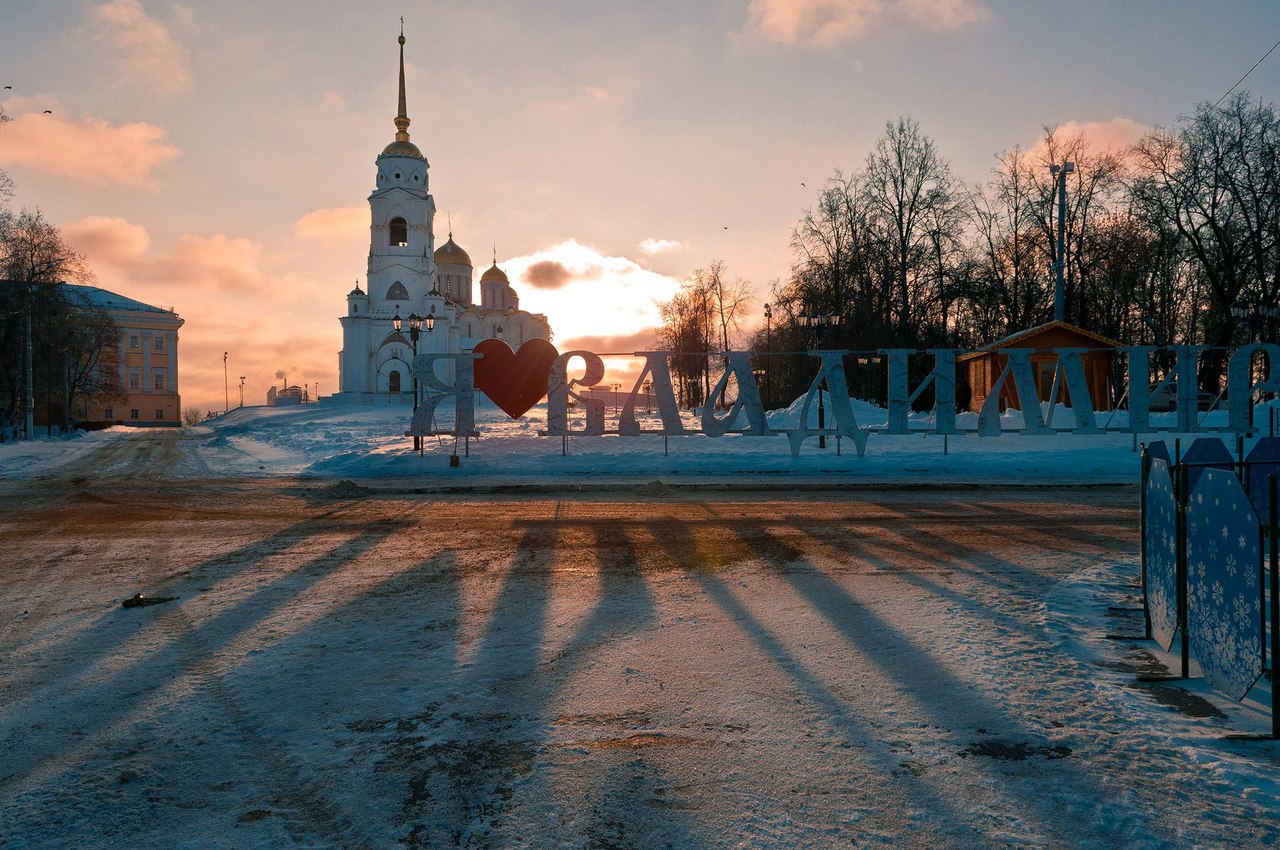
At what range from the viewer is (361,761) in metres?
3.93

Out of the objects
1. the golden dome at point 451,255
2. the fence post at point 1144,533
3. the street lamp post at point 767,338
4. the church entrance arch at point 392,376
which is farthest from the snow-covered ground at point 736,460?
the golden dome at point 451,255

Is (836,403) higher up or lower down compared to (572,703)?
higher up

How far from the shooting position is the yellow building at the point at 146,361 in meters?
85.0

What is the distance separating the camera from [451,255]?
90.1 m

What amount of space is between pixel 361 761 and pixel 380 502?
11.1m

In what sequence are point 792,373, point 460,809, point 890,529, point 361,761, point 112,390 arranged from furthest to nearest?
point 112,390 → point 792,373 → point 890,529 → point 361,761 → point 460,809

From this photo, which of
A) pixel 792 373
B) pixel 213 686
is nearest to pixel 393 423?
pixel 792 373

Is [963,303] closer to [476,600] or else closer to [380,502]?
[380,502]

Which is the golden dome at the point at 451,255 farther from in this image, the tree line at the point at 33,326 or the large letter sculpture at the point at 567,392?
the large letter sculpture at the point at 567,392

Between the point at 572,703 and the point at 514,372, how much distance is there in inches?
691

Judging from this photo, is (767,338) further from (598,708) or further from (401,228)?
(598,708)

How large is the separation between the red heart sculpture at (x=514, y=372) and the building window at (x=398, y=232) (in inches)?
2228

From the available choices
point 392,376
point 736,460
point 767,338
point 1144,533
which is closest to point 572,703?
point 1144,533

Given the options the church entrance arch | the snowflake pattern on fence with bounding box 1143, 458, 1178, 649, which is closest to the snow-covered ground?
the snowflake pattern on fence with bounding box 1143, 458, 1178, 649
